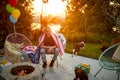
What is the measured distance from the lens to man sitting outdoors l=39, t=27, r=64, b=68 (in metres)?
6.43

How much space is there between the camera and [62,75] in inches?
231

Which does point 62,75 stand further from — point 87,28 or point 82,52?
point 87,28

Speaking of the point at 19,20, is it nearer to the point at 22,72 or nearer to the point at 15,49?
the point at 15,49

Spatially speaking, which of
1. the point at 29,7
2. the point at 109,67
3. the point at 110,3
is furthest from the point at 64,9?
the point at 109,67

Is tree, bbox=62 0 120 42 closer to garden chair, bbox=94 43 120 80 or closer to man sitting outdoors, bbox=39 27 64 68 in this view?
man sitting outdoors, bbox=39 27 64 68

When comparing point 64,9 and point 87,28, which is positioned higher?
point 64,9

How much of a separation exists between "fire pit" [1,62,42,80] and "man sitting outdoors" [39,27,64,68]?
4.40ft

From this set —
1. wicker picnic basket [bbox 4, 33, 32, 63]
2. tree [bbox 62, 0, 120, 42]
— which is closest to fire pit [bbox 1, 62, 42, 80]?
wicker picnic basket [bbox 4, 33, 32, 63]

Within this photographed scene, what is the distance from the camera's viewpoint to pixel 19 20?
8.16 metres

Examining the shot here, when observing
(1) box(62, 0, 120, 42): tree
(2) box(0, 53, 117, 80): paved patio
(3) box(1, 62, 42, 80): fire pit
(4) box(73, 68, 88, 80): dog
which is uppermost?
(1) box(62, 0, 120, 42): tree

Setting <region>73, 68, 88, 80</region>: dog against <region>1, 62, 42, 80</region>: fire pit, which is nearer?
<region>1, 62, 42, 80</region>: fire pit

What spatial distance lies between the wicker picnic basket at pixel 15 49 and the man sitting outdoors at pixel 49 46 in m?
0.54

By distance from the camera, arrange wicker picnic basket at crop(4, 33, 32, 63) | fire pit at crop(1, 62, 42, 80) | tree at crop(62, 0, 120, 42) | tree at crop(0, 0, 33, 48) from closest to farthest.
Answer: fire pit at crop(1, 62, 42, 80)
wicker picnic basket at crop(4, 33, 32, 63)
tree at crop(0, 0, 33, 48)
tree at crop(62, 0, 120, 42)

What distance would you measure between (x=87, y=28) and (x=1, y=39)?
6.32 m
